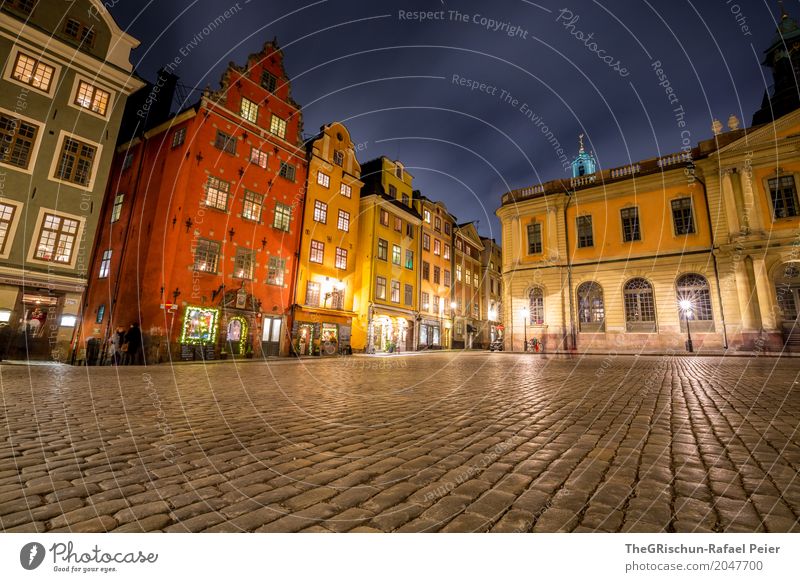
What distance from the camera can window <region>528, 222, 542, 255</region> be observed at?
97.2 feet

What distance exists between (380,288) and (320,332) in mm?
7116

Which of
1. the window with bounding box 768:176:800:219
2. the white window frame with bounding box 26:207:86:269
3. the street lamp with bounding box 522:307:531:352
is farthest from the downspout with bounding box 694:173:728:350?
the white window frame with bounding box 26:207:86:269

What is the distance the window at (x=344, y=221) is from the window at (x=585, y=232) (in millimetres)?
18041

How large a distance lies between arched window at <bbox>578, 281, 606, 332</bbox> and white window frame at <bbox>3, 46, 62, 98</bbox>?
32878 millimetres

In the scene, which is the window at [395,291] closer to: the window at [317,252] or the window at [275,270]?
the window at [317,252]

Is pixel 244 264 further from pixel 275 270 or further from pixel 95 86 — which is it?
pixel 95 86

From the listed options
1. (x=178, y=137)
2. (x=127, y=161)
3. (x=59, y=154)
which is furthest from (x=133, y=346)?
(x=127, y=161)

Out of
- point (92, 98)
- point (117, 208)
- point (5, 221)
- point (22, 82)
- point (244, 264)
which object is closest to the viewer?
point (5, 221)

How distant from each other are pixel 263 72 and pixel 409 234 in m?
17.2

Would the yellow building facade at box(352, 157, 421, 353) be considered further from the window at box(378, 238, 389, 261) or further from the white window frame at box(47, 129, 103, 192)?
the white window frame at box(47, 129, 103, 192)

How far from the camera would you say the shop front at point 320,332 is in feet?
76.5

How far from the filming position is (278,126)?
23.4 meters
